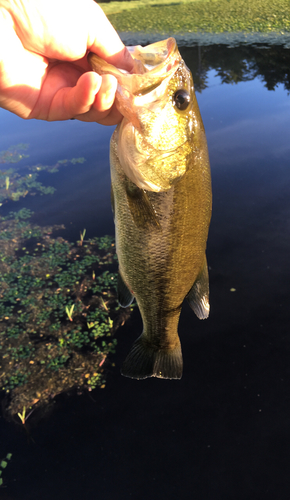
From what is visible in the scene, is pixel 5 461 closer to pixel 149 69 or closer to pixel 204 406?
pixel 204 406

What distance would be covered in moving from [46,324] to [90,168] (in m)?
5.25

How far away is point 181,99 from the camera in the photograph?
1707mm

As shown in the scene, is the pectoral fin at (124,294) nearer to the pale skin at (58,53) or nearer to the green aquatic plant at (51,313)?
the pale skin at (58,53)

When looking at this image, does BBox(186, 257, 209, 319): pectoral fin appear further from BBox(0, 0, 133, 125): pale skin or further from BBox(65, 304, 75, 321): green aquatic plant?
BBox(65, 304, 75, 321): green aquatic plant

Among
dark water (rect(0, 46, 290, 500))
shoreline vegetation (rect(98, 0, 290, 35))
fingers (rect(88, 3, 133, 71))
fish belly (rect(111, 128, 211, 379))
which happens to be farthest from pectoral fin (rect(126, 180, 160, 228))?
shoreline vegetation (rect(98, 0, 290, 35))

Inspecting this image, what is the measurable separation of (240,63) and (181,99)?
16.8 meters

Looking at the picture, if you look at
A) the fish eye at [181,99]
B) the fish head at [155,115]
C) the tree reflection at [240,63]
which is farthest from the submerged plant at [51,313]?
the tree reflection at [240,63]

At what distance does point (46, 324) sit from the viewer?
5184 mm

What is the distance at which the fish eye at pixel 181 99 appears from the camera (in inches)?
66.8

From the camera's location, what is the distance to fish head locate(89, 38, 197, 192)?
162 cm

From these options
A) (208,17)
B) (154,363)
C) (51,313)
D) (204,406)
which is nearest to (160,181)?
(154,363)

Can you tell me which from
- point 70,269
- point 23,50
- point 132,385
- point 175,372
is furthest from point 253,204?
point 23,50

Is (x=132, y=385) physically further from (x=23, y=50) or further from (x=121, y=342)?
(x=23, y=50)

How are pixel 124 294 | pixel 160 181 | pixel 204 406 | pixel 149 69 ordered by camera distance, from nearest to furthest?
1. pixel 149 69
2. pixel 160 181
3. pixel 124 294
4. pixel 204 406
